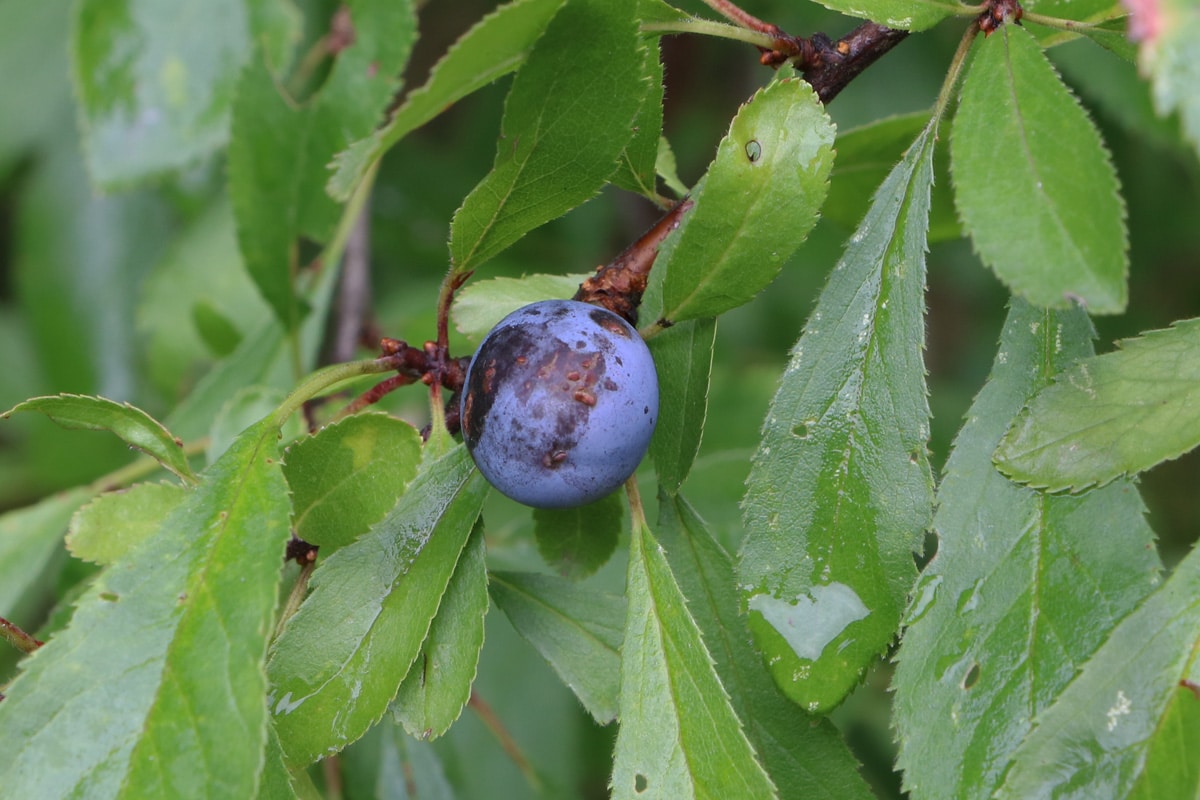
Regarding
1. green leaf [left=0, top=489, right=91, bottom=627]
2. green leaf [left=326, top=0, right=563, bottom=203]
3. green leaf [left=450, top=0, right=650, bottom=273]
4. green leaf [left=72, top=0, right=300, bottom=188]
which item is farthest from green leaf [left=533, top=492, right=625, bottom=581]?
green leaf [left=72, top=0, right=300, bottom=188]

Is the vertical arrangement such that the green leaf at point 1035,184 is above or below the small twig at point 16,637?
above

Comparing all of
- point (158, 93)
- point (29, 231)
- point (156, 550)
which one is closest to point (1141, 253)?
point (158, 93)

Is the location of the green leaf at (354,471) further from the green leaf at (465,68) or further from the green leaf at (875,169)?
the green leaf at (875,169)

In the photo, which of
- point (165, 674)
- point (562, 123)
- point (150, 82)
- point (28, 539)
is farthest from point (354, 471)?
point (150, 82)

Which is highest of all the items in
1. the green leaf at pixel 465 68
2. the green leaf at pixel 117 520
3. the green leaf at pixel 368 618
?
the green leaf at pixel 465 68

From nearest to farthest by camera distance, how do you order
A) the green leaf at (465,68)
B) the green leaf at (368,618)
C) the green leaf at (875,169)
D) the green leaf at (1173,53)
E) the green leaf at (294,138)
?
the green leaf at (1173,53) → the green leaf at (465,68) → the green leaf at (368,618) → the green leaf at (875,169) → the green leaf at (294,138)

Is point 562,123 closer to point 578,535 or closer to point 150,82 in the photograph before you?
point 578,535

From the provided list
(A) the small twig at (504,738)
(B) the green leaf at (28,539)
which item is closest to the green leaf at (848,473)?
(A) the small twig at (504,738)
